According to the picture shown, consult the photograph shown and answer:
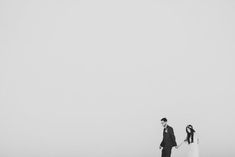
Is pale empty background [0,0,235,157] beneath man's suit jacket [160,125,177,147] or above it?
above

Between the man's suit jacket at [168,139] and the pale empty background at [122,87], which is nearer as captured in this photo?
the man's suit jacket at [168,139]

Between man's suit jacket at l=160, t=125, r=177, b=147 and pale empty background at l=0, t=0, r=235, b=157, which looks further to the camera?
pale empty background at l=0, t=0, r=235, b=157

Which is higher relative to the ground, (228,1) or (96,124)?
(228,1)

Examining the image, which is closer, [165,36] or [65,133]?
[65,133]

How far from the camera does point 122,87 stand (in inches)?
1436

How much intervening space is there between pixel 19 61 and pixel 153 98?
1636cm

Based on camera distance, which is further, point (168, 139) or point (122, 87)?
point (122, 87)

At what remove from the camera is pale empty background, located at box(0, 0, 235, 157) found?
28.4 meters

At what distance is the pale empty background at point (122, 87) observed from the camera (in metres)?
28.4

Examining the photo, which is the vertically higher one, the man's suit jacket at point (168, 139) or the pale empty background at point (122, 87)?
the pale empty background at point (122, 87)

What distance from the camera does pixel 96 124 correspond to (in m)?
32.2

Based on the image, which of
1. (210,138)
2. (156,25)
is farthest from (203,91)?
(156,25)

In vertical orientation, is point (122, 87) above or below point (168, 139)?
above

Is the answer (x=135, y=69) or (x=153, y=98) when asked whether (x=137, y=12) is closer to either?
(x=135, y=69)
